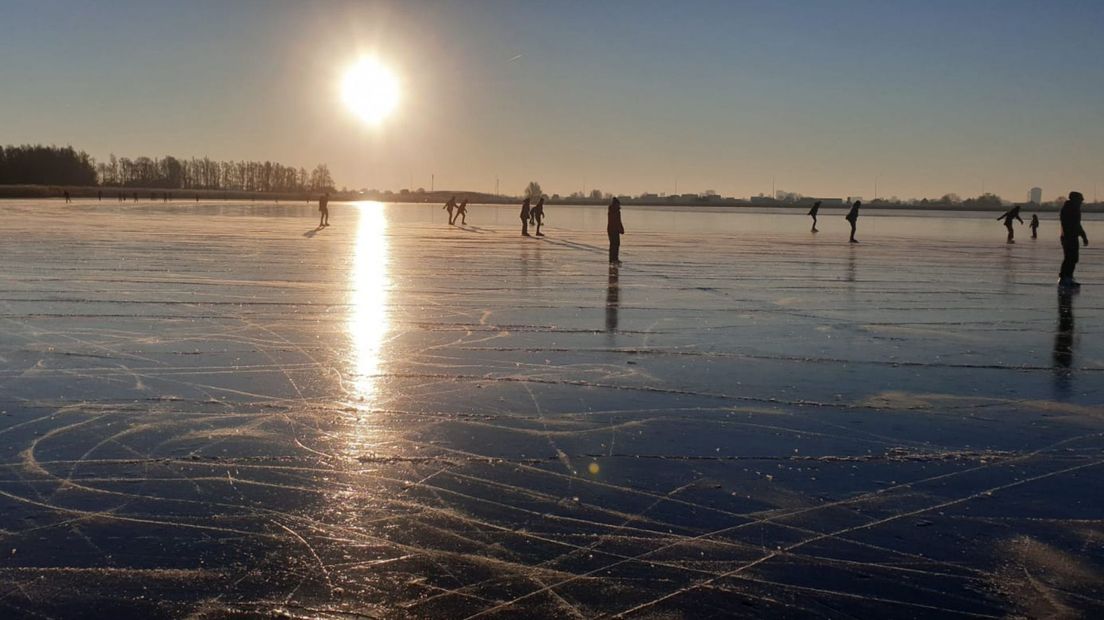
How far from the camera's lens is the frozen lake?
4.01m

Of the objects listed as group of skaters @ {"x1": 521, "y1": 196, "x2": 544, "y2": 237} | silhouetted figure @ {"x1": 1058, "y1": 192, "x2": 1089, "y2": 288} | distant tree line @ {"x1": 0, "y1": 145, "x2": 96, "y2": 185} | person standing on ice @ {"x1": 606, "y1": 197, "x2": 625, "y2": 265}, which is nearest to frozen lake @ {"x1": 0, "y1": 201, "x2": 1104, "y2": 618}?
silhouetted figure @ {"x1": 1058, "y1": 192, "x2": 1089, "y2": 288}

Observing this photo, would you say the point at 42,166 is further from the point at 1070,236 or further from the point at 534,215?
the point at 1070,236

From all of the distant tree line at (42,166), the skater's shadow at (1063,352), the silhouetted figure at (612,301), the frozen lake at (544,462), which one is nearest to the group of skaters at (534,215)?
the silhouetted figure at (612,301)

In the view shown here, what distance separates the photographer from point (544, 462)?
5781mm

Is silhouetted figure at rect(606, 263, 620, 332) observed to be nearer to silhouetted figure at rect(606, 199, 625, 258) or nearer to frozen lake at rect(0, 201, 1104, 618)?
frozen lake at rect(0, 201, 1104, 618)

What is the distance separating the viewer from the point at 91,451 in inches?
231

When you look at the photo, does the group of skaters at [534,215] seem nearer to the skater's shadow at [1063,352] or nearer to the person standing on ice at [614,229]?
the person standing on ice at [614,229]

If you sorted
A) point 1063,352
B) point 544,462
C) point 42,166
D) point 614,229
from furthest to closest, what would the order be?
point 42,166 → point 614,229 → point 1063,352 → point 544,462

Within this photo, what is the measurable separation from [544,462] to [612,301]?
350 inches

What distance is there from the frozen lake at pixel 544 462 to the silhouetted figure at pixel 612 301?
0.21 meters

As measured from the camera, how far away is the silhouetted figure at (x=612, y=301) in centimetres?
1196

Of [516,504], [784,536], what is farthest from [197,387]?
[784,536]

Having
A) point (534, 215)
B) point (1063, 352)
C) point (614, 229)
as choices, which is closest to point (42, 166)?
point (534, 215)

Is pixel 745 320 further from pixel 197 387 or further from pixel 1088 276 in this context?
pixel 1088 276
